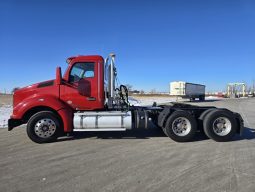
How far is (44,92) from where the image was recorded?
9.76 metres

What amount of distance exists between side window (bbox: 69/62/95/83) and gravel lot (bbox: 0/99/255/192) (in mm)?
2117

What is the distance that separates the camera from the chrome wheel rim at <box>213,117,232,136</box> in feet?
31.4

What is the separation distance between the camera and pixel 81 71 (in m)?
9.99

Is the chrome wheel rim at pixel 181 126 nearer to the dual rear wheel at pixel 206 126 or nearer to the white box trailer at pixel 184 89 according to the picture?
the dual rear wheel at pixel 206 126

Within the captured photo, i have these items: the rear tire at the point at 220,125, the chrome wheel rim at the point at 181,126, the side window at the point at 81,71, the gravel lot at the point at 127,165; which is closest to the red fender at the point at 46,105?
the gravel lot at the point at 127,165

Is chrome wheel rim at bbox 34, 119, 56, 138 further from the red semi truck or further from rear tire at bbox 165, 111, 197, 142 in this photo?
rear tire at bbox 165, 111, 197, 142

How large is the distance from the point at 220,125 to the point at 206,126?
0.54m

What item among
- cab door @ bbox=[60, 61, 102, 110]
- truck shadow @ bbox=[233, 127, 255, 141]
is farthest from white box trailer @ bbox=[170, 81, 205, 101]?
cab door @ bbox=[60, 61, 102, 110]

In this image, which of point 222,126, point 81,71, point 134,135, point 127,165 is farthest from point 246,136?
point 81,71

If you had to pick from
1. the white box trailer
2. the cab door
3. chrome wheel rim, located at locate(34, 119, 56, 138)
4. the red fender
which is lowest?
chrome wheel rim, located at locate(34, 119, 56, 138)

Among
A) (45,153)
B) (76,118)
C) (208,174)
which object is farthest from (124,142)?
(208,174)

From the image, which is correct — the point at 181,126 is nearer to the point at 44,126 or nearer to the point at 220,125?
the point at 220,125

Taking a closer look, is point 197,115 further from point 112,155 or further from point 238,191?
point 238,191

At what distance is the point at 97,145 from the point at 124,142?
940 mm
